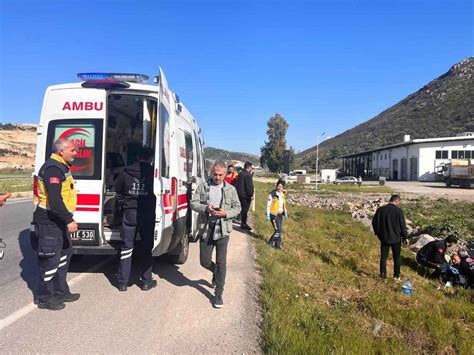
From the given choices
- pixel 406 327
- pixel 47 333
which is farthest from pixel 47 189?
pixel 406 327

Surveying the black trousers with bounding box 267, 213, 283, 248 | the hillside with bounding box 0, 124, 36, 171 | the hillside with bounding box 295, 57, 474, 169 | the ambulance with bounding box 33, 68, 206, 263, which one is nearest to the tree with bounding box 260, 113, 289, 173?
the hillside with bounding box 295, 57, 474, 169

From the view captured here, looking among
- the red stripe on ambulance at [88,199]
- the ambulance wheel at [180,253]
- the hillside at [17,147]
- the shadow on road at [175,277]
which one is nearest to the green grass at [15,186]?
the shadow on road at [175,277]

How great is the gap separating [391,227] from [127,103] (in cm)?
557

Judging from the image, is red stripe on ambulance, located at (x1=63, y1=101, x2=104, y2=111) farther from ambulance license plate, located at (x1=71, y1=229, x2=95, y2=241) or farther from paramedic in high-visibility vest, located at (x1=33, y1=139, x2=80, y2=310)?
ambulance license plate, located at (x1=71, y1=229, x2=95, y2=241)

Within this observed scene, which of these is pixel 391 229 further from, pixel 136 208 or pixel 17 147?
pixel 17 147

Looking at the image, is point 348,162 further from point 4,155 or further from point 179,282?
point 179,282

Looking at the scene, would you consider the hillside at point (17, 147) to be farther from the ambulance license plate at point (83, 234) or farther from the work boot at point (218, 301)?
the work boot at point (218, 301)

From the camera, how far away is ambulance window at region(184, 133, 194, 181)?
7594 millimetres

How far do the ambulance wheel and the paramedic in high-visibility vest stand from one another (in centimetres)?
222

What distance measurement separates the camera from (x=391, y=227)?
8.58 meters

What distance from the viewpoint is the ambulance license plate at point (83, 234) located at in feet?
19.8

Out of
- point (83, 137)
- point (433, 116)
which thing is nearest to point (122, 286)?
point (83, 137)

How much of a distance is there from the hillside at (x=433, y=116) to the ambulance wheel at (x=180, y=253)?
324ft

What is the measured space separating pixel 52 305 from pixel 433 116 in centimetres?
11875
